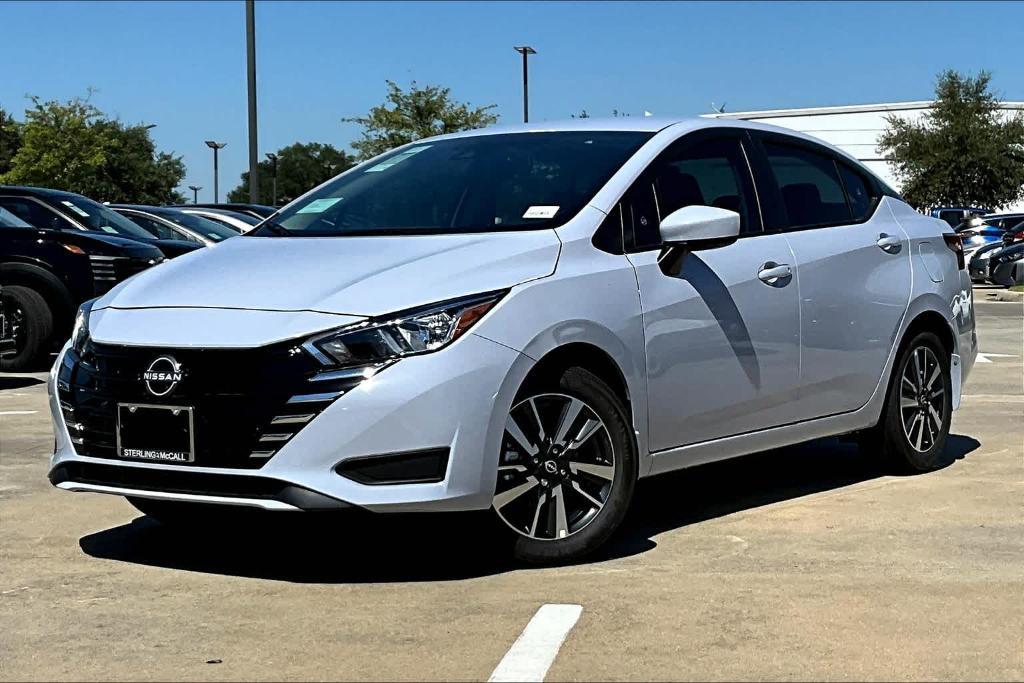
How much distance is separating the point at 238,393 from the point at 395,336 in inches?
21.1

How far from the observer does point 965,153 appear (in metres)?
59.4

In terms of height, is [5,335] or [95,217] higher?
[95,217]

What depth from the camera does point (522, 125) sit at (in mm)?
6781

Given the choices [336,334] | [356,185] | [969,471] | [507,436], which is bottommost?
[969,471]

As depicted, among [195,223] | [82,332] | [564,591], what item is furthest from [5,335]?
[564,591]

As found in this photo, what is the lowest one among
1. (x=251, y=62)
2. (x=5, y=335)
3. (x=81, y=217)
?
(x=5, y=335)

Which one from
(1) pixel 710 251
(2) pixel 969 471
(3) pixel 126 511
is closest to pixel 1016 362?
(2) pixel 969 471

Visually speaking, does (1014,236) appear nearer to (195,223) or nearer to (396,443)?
(195,223)

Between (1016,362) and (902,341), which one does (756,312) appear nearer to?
(902,341)

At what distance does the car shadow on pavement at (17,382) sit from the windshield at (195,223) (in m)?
6.50

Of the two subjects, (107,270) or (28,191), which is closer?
(107,270)

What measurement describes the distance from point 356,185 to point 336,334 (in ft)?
5.77

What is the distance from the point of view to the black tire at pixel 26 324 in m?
13.2

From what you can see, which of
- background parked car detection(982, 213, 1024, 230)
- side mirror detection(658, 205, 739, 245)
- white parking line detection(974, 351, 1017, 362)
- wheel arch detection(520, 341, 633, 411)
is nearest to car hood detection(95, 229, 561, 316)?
wheel arch detection(520, 341, 633, 411)
